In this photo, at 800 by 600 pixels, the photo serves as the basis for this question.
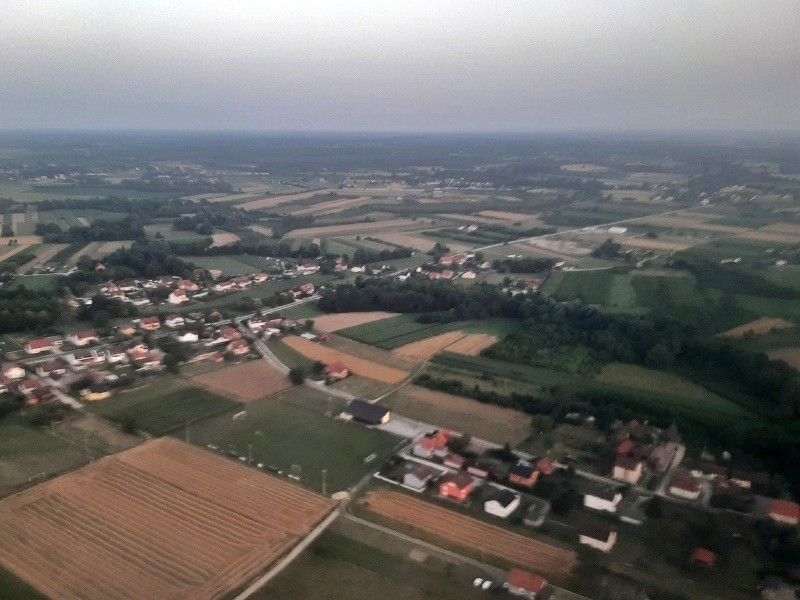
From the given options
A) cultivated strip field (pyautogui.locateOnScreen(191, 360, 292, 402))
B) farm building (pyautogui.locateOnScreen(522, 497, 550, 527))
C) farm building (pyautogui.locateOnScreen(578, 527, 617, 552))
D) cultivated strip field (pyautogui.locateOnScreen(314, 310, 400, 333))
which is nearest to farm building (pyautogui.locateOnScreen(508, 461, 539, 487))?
farm building (pyautogui.locateOnScreen(522, 497, 550, 527))

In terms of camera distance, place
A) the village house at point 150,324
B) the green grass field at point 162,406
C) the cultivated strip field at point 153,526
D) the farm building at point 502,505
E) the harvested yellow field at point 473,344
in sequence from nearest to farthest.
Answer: the cultivated strip field at point 153,526, the farm building at point 502,505, the green grass field at point 162,406, the harvested yellow field at point 473,344, the village house at point 150,324

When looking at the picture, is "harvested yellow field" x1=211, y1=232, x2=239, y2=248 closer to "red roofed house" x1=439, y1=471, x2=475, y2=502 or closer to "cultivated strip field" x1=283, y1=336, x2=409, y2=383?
"cultivated strip field" x1=283, y1=336, x2=409, y2=383

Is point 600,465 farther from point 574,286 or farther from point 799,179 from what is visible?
point 799,179

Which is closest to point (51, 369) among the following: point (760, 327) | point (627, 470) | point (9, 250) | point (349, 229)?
point (627, 470)

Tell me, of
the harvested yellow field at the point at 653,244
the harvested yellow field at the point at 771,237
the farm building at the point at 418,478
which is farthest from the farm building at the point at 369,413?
the harvested yellow field at the point at 653,244

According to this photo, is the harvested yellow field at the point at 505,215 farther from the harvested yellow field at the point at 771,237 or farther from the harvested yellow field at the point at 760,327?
the harvested yellow field at the point at 760,327

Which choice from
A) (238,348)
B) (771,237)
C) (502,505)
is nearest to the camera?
(502,505)

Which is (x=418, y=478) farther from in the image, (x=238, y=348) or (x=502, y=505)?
(x=238, y=348)
